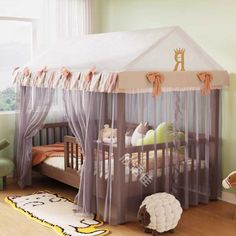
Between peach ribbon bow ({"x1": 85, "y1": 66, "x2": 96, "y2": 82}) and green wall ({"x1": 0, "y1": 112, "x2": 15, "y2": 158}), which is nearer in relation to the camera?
peach ribbon bow ({"x1": 85, "y1": 66, "x2": 96, "y2": 82})

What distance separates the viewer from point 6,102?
600 cm

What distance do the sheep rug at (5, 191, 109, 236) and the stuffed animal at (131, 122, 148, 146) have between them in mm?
806

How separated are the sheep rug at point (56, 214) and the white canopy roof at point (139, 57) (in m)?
1.25

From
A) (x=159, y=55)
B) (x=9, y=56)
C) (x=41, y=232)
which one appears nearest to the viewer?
(x=41, y=232)

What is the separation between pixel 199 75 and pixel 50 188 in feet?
7.27

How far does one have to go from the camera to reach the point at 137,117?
14.2 feet

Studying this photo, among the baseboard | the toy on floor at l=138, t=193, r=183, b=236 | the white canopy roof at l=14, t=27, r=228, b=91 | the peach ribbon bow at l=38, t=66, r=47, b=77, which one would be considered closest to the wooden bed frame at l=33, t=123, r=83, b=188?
the peach ribbon bow at l=38, t=66, r=47, b=77

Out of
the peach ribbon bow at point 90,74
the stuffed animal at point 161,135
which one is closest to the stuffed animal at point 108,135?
the stuffed animal at point 161,135

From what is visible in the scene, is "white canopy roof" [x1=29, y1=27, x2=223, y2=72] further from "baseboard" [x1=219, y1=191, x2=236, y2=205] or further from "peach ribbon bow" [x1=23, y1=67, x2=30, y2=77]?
"baseboard" [x1=219, y1=191, x2=236, y2=205]

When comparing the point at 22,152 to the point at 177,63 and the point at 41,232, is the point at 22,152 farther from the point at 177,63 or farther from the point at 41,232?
the point at 177,63

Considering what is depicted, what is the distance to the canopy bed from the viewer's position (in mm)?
4203

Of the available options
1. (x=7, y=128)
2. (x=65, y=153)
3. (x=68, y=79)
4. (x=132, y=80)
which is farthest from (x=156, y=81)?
(x=7, y=128)

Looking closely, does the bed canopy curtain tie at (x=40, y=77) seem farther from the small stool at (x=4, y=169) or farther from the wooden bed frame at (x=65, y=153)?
the small stool at (x=4, y=169)

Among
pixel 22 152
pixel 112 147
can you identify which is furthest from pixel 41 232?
pixel 22 152
